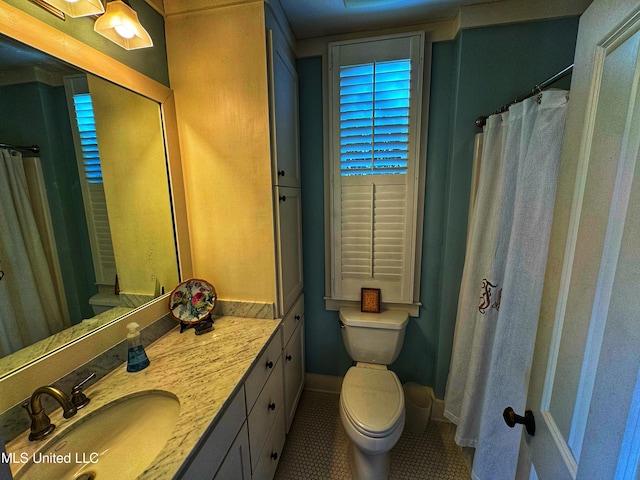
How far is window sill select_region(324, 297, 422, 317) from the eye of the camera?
5.76ft

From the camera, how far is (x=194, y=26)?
48.1 inches

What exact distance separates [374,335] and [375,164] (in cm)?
108

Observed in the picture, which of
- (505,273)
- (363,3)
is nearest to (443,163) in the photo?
(505,273)

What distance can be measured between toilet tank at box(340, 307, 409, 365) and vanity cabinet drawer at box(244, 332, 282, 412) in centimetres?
50

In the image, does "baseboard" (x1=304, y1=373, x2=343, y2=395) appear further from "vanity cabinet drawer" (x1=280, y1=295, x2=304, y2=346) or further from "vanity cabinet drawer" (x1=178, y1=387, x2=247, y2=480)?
"vanity cabinet drawer" (x1=178, y1=387, x2=247, y2=480)

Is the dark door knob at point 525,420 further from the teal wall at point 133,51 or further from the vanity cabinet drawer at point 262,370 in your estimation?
the teal wall at point 133,51

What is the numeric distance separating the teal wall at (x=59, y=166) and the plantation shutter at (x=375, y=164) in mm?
1246

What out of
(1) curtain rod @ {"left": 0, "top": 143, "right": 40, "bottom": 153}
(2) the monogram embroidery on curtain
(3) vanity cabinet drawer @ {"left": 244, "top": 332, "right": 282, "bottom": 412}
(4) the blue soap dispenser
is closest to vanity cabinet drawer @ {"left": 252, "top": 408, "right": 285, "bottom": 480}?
(3) vanity cabinet drawer @ {"left": 244, "top": 332, "right": 282, "bottom": 412}

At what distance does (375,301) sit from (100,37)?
1823mm

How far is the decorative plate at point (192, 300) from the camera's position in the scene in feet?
4.17

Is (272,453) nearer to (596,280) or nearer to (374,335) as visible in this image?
(374,335)

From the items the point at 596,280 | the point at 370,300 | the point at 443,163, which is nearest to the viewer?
the point at 596,280

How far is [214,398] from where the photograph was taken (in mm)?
840

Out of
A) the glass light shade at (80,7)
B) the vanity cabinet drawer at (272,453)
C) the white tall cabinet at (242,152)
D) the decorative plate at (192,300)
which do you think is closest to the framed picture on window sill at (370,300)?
the white tall cabinet at (242,152)
